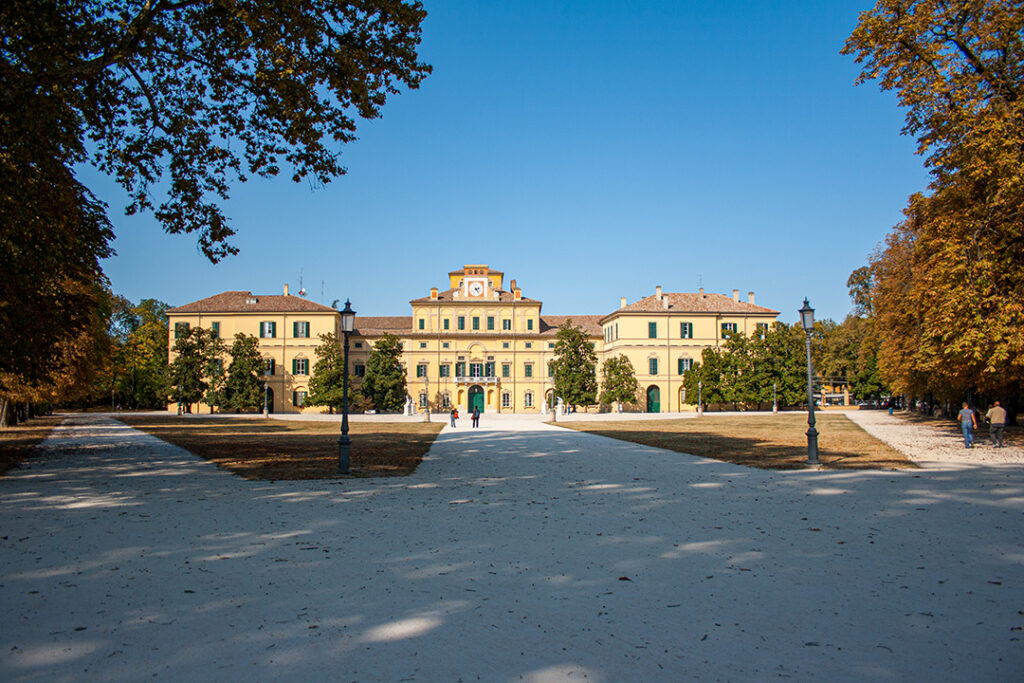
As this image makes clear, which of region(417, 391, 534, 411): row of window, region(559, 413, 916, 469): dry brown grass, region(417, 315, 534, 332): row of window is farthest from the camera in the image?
region(417, 315, 534, 332): row of window

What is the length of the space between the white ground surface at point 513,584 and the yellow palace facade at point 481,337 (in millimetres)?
50564

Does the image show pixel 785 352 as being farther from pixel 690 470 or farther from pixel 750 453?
pixel 690 470

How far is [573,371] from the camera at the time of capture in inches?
2186

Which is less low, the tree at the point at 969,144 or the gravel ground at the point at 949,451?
the tree at the point at 969,144

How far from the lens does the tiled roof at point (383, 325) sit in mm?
65375

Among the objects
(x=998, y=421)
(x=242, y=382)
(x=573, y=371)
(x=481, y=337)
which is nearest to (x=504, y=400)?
(x=481, y=337)

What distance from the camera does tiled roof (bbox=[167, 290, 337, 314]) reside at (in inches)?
2388

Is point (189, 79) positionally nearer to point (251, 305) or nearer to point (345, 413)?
point (345, 413)

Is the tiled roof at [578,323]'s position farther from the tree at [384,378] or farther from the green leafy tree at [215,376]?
the green leafy tree at [215,376]

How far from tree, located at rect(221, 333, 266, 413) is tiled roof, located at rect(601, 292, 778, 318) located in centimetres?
3339

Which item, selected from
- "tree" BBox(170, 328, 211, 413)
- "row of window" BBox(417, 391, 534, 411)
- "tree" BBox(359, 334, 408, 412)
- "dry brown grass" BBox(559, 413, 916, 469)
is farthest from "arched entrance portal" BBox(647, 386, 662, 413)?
"tree" BBox(170, 328, 211, 413)

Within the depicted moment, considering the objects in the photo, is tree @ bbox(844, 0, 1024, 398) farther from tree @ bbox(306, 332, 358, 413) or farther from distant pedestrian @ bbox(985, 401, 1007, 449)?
tree @ bbox(306, 332, 358, 413)

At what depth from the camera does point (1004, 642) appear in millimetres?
4074

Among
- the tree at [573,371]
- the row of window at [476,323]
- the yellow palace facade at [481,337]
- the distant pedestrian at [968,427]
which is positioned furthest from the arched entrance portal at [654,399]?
the distant pedestrian at [968,427]
